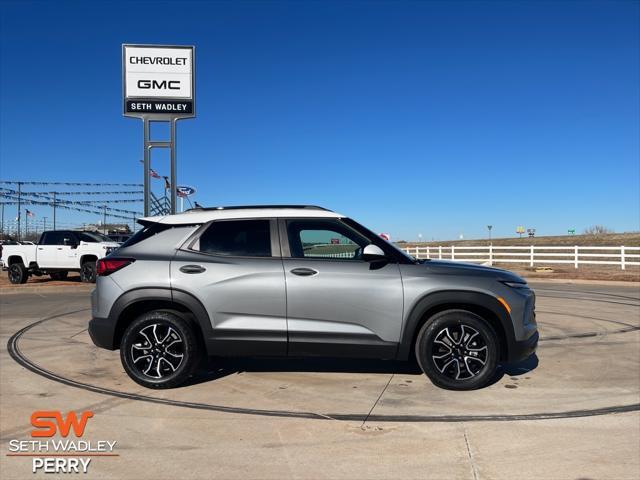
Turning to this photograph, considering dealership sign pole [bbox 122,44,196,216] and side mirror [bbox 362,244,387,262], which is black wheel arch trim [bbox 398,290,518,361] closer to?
side mirror [bbox 362,244,387,262]

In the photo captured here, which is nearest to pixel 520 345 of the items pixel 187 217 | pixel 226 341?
pixel 226 341

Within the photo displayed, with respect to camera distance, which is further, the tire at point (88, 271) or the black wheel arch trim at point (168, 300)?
the tire at point (88, 271)

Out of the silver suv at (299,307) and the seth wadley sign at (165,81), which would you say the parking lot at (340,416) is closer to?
the silver suv at (299,307)

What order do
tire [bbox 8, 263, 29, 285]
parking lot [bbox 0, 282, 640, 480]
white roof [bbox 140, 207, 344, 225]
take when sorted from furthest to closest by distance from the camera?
tire [bbox 8, 263, 29, 285] < white roof [bbox 140, 207, 344, 225] < parking lot [bbox 0, 282, 640, 480]

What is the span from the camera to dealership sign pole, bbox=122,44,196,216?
14.8 m

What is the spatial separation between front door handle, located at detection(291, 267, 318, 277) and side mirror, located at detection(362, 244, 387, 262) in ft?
1.69

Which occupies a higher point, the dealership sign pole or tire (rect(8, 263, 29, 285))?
the dealership sign pole

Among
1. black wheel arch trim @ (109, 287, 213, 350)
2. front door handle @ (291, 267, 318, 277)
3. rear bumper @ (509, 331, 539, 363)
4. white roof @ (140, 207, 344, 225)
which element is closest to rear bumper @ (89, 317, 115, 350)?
black wheel arch trim @ (109, 287, 213, 350)

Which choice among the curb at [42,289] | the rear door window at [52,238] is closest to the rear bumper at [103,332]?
the curb at [42,289]

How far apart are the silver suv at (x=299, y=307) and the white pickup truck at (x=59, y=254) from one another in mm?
11888

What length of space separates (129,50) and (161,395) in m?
12.8

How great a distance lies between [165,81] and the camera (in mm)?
15055

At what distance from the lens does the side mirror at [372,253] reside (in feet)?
15.4

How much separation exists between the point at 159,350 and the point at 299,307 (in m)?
1.47
